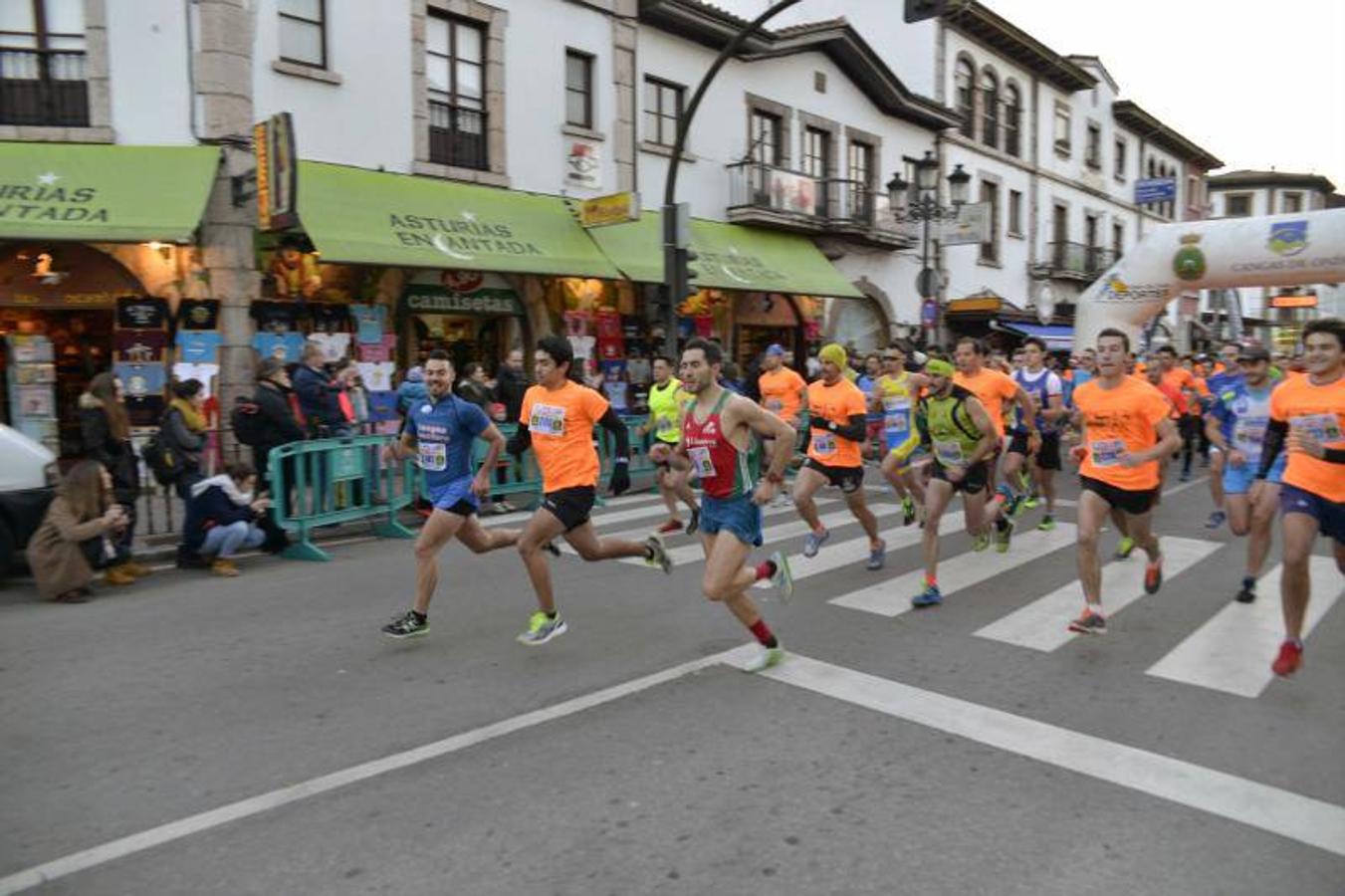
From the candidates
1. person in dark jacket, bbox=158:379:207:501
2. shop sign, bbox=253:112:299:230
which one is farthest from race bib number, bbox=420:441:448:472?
shop sign, bbox=253:112:299:230

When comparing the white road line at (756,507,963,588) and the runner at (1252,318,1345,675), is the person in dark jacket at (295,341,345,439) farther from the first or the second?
the runner at (1252,318,1345,675)

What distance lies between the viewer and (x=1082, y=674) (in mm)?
5012

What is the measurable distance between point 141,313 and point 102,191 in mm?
1598

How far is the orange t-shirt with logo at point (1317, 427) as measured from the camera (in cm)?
471

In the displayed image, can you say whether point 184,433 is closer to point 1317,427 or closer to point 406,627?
point 406,627

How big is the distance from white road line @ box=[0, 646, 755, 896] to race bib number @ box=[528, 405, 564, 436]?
1663mm

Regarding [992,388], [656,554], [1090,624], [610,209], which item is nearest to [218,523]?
[656,554]

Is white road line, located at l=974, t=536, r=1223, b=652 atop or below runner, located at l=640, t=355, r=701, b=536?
below

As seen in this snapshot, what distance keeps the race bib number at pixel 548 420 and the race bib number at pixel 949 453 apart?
2.89m

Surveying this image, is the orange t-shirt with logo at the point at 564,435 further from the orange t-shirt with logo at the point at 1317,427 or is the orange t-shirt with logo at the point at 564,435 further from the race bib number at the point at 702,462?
the orange t-shirt with logo at the point at 1317,427

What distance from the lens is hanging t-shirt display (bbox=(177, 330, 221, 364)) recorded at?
11977 millimetres

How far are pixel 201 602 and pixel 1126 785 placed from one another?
608 cm

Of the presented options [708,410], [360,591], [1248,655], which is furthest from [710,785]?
[360,591]

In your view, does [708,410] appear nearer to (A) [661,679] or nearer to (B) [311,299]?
(A) [661,679]
